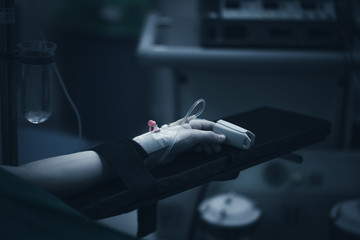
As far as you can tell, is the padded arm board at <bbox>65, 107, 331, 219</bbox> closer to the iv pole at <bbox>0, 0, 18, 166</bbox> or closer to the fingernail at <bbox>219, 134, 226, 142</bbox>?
the fingernail at <bbox>219, 134, 226, 142</bbox>

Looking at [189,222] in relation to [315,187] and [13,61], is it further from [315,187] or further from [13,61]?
[13,61]

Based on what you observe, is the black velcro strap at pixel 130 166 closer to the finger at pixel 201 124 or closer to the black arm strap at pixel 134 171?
the black arm strap at pixel 134 171

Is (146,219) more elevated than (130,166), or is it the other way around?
→ (130,166)

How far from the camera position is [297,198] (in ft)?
5.77

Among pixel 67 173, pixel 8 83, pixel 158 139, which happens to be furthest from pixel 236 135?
pixel 8 83

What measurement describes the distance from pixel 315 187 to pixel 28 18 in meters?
1.91

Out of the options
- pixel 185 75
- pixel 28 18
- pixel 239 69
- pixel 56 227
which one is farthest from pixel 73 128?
pixel 56 227

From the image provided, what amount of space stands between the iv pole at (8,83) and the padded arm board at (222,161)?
0.71ft

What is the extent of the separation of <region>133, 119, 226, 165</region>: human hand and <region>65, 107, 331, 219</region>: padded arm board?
15 millimetres

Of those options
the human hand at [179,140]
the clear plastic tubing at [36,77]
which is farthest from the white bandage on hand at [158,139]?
the clear plastic tubing at [36,77]

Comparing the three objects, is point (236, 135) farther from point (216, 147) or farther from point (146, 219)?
point (146, 219)

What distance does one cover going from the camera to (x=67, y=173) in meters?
0.76

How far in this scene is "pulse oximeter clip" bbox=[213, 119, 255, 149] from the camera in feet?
2.78

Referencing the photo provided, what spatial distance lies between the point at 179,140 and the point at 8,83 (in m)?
0.31
